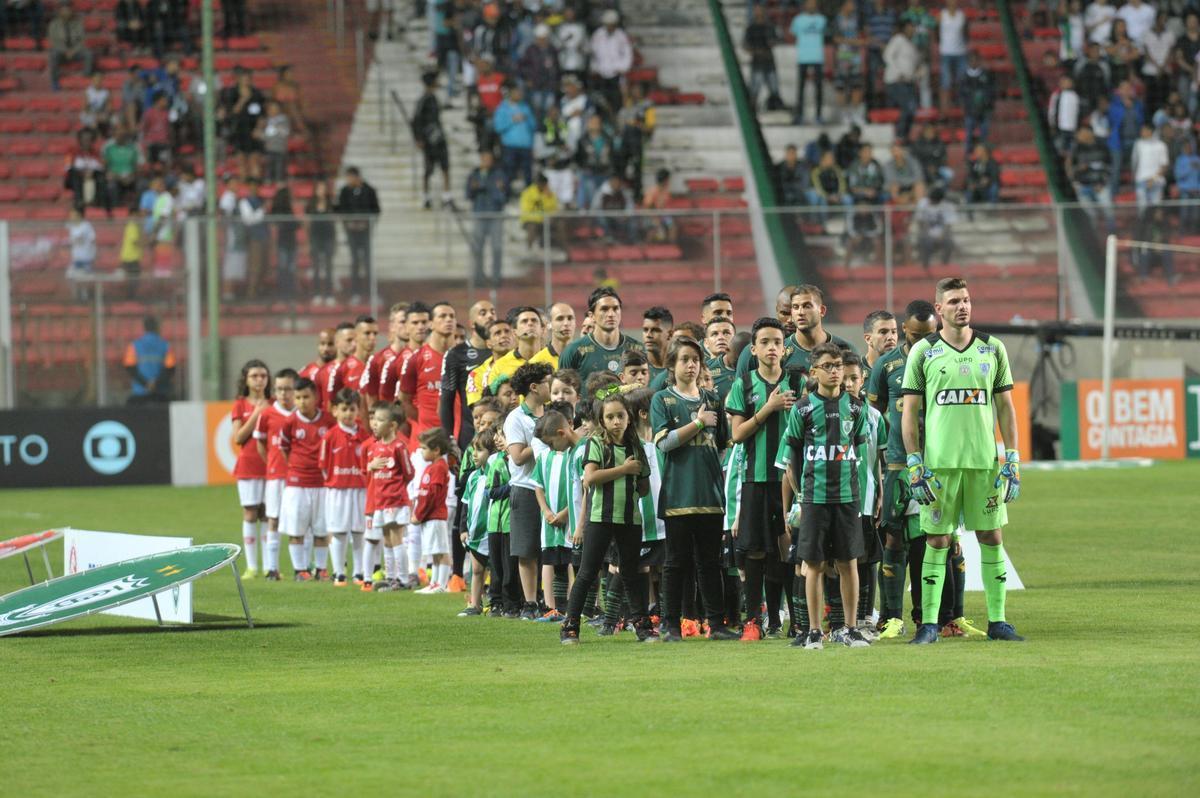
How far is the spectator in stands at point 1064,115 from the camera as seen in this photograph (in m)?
35.8

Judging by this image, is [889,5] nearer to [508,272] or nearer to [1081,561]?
[508,272]

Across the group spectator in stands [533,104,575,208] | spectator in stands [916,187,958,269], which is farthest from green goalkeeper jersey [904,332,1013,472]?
spectator in stands [533,104,575,208]

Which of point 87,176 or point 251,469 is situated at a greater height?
point 87,176

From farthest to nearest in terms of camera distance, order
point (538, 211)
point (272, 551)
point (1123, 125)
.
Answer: point (1123, 125) < point (538, 211) < point (272, 551)

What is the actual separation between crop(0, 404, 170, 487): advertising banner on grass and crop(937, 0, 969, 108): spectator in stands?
1673cm

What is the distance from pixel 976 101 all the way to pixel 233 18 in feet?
48.6

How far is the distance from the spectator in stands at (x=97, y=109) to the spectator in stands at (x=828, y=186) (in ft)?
42.2

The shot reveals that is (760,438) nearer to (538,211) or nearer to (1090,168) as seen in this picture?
(538,211)

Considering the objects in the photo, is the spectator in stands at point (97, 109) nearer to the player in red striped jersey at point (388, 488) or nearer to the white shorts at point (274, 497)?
the white shorts at point (274, 497)

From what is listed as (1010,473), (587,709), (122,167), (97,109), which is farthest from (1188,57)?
(587,709)

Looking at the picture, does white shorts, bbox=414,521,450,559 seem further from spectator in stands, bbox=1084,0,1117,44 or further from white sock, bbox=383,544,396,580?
spectator in stands, bbox=1084,0,1117,44

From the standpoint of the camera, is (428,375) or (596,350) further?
(428,375)

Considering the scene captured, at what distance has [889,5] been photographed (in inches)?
1510

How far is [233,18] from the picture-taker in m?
38.8
